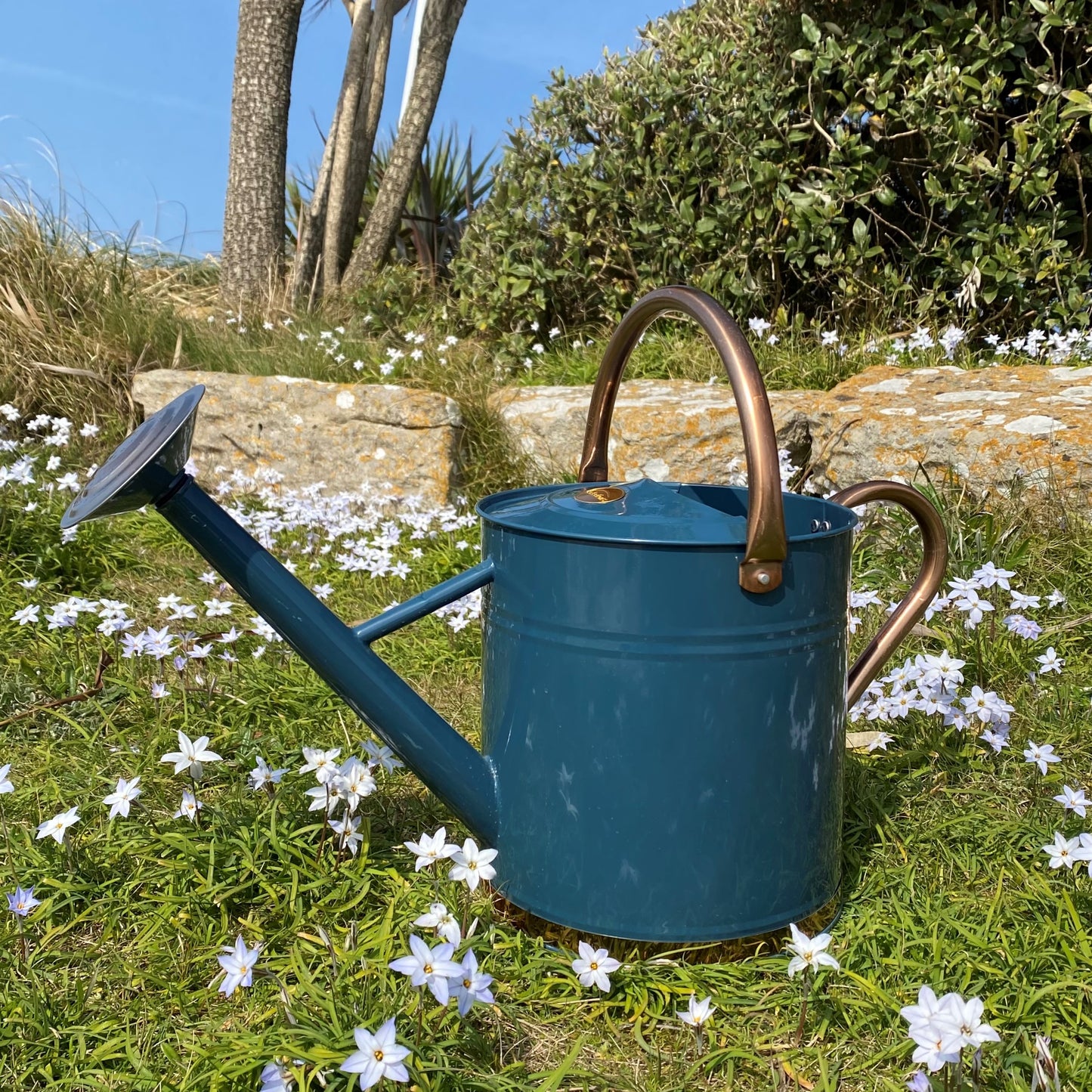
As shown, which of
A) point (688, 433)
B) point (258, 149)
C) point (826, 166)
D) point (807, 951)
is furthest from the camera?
point (258, 149)

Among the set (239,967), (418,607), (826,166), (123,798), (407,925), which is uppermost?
(826,166)

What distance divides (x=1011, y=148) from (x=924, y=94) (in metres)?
0.76

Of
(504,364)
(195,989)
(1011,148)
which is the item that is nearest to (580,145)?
(504,364)

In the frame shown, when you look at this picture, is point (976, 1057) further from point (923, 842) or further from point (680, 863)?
point (923, 842)

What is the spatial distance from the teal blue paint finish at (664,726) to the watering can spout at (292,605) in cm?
8

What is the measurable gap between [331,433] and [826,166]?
2706 mm

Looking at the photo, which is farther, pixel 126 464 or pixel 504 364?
pixel 504 364

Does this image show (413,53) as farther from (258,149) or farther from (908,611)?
(908,611)

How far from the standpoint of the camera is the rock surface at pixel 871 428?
3.08m

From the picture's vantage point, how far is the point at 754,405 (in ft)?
4.30

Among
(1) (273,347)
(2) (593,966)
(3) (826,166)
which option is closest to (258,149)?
(1) (273,347)

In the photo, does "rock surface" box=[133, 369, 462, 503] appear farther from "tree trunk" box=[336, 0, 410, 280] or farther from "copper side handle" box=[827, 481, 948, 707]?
"tree trunk" box=[336, 0, 410, 280]

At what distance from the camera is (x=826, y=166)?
4.79 metres

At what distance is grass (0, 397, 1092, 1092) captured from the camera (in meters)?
1.39
